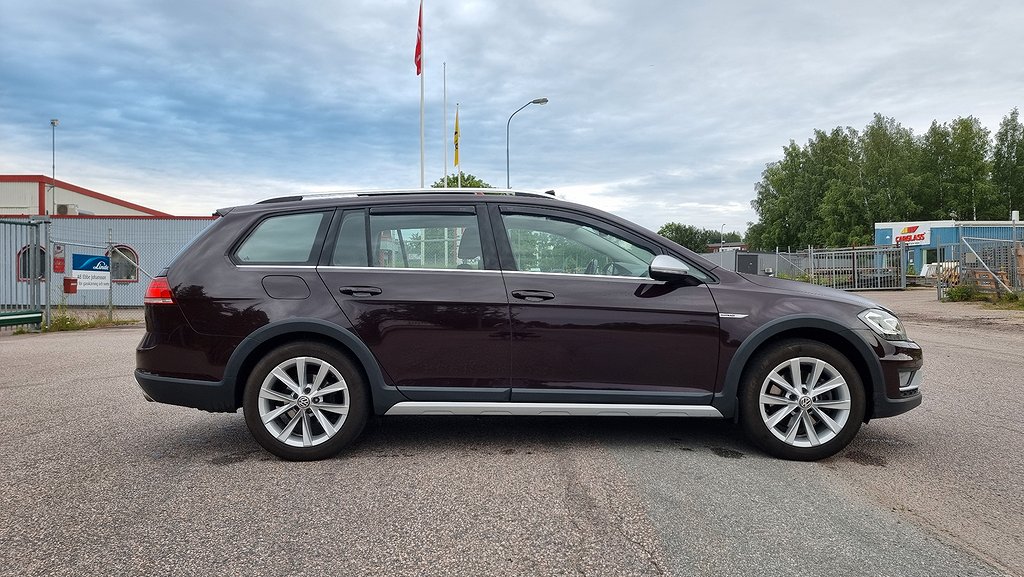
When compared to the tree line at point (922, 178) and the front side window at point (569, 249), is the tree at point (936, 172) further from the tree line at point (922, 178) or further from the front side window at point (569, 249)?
the front side window at point (569, 249)

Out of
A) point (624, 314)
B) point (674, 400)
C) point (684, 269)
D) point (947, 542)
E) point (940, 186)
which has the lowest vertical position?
point (947, 542)

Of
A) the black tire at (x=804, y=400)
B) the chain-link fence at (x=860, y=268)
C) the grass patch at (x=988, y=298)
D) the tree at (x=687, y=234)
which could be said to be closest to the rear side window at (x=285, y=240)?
the black tire at (x=804, y=400)

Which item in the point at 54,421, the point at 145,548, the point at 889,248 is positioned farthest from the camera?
the point at 889,248

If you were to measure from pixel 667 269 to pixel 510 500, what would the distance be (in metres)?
1.66

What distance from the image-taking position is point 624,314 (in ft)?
12.9

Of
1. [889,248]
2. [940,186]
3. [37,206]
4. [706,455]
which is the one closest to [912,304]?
[889,248]

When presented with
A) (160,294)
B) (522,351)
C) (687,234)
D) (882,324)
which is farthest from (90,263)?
(687,234)

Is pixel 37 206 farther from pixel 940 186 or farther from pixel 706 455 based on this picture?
pixel 940 186

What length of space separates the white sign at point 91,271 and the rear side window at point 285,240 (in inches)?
515

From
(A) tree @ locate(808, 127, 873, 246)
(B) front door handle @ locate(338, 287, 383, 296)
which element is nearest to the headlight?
(B) front door handle @ locate(338, 287, 383, 296)

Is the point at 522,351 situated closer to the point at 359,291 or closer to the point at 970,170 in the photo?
the point at 359,291

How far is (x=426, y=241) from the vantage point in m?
4.12

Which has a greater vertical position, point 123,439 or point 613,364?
point 613,364

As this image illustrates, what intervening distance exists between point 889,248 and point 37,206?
3899 cm
